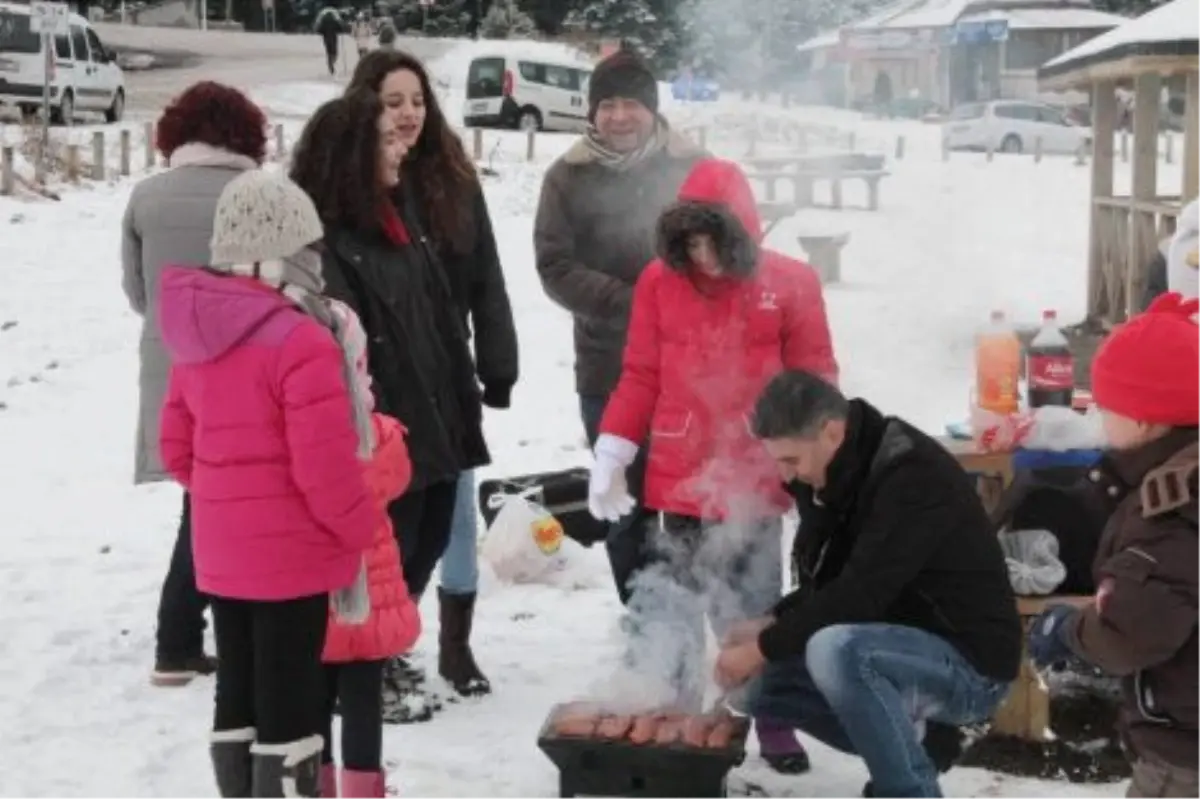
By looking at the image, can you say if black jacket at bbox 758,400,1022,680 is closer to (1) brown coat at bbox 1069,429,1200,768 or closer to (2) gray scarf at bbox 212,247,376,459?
(1) brown coat at bbox 1069,429,1200,768

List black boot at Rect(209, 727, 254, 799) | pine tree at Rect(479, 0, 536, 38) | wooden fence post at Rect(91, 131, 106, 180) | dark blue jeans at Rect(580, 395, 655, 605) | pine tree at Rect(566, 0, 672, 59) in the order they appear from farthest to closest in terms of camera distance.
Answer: pine tree at Rect(479, 0, 536, 38) → wooden fence post at Rect(91, 131, 106, 180) → pine tree at Rect(566, 0, 672, 59) → dark blue jeans at Rect(580, 395, 655, 605) → black boot at Rect(209, 727, 254, 799)

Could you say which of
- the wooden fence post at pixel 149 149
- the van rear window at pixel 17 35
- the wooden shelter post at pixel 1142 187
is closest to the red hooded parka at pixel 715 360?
the wooden shelter post at pixel 1142 187

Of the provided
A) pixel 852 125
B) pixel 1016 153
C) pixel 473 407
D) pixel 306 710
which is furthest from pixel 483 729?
pixel 1016 153

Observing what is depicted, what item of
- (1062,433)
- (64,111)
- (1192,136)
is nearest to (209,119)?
(1062,433)

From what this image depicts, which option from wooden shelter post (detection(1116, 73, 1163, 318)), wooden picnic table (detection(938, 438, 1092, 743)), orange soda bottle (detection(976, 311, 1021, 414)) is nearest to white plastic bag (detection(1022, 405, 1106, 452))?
orange soda bottle (detection(976, 311, 1021, 414))

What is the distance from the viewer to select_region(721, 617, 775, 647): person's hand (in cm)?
376

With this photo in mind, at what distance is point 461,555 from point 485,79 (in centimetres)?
2630

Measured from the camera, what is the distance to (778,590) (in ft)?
14.2

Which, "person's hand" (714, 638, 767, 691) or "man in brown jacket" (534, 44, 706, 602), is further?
"man in brown jacket" (534, 44, 706, 602)

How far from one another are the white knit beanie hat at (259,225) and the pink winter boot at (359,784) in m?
1.24

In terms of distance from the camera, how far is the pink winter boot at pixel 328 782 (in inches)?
147

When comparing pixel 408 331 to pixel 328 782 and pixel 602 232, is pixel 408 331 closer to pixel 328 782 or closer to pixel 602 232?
pixel 602 232

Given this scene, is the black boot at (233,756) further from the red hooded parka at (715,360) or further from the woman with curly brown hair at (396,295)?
the red hooded parka at (715,360)

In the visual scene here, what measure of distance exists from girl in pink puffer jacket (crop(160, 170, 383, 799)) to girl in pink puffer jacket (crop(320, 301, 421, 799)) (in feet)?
0.59
